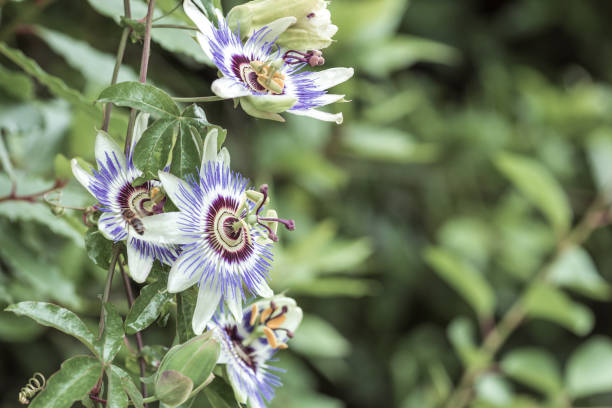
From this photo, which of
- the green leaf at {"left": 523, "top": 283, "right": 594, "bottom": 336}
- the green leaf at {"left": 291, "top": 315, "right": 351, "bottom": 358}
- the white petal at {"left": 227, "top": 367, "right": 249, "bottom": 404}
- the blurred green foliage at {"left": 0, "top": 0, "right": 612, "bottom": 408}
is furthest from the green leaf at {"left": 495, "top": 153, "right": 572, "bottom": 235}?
the white petal at {"left": 227, "top": 367, "right": 249, "bottom": 404}

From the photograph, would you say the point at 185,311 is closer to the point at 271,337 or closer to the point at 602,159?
the point at 271,337

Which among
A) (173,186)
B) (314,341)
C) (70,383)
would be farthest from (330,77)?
(314,341)

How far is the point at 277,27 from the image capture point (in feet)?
1.30

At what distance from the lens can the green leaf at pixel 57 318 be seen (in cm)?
35

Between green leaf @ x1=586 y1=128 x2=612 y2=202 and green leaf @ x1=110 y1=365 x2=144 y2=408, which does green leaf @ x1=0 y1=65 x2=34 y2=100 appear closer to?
green leaf @ x1=110 y1=365 x2=144 y2=408

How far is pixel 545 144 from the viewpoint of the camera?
1.57m

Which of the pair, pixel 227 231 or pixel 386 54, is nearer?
pixel 227 231

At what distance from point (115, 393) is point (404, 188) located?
125 centimetres

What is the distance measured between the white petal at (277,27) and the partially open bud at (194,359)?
0.57ft

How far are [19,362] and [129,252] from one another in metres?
0.80

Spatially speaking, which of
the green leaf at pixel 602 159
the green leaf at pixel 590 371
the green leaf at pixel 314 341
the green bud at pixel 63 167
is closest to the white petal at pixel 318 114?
the green bud at pixel 63 167

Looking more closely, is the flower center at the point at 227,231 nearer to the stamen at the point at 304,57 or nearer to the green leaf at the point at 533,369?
the stamen at the point at 304,57

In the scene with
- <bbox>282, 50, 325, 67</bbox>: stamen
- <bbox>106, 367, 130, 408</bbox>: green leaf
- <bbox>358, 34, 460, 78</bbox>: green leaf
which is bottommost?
<bbox>106, 367, 130, 408</bbox>: green leaf

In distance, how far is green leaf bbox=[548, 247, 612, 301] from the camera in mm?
1181
